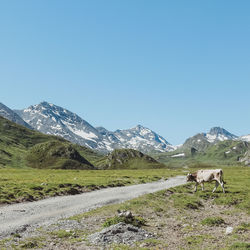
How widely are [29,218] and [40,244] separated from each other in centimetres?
852

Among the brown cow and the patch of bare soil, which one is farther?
the brown cow

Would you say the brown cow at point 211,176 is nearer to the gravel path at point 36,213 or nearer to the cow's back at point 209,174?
the cow's back at point 209,174

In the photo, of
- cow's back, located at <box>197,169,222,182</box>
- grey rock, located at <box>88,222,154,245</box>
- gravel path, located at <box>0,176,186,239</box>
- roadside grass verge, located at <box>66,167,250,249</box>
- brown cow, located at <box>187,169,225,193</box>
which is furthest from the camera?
cow's back, located at <box>197,169,222,182</box>

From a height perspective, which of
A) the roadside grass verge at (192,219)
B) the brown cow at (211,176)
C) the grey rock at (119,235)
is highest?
the brown cow at (211,176)

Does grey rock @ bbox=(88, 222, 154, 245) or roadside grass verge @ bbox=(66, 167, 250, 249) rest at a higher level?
grey rock @ bbox=(88, 222, 154, 245)

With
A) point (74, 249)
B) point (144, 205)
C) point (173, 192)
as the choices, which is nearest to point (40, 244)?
point (74, 249)

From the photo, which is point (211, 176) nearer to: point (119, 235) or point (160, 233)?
point (160, 233)

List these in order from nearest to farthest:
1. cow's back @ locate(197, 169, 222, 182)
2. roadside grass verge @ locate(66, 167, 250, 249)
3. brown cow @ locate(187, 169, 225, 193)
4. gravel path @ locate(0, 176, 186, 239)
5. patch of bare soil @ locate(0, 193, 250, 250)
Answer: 1. patch of bare soil @ locate(0, 193, 250, 250)
2. roadside grass verge @ locate(66, 167, 250, 249)
3. gravel path @ locate(0, 176, 186, 239)
4. brown cow @ locate(187, 169, 225, 193)
5. cow's back @ locate(197, 169, 222, 182)

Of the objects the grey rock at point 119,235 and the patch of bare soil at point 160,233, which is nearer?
the patch of bare soil at point 160,233

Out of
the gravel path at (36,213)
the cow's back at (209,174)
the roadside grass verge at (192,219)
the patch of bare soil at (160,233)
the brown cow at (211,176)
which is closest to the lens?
the patch of bare soil at (160,233)

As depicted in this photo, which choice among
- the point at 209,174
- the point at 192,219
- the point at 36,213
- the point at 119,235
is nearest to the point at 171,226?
the point at 192,219

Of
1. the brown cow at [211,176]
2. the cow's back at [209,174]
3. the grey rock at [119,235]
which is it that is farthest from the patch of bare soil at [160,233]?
the cow's back at [209,174]

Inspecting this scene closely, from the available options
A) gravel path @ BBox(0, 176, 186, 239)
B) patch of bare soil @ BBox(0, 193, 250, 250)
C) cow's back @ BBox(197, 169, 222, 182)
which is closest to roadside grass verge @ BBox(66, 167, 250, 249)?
patch of bare soil @ BBox(0, 193, 250, 250)

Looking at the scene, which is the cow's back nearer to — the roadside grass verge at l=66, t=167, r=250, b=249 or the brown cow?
the brown cow
